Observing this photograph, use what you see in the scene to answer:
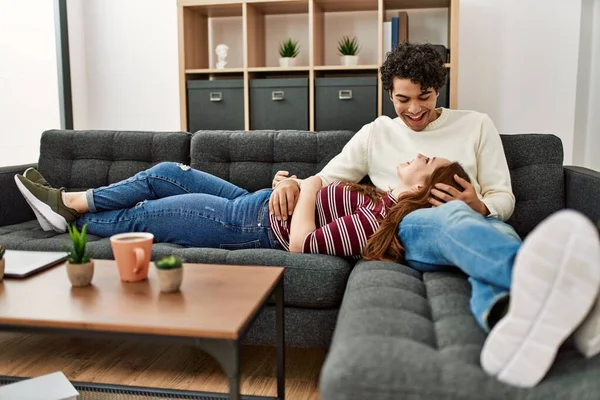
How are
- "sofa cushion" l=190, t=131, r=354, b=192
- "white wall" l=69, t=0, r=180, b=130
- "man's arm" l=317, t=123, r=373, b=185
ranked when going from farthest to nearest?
"white wall" l=69, t=0, r=180, b=130
"sofa cushion" l=190, t=131, r=354, b=192
"man's arm" l=317, t=123, r=373, b=185

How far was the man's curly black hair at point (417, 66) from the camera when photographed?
2.04 m

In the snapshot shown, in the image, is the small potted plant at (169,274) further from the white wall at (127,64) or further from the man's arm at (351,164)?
the white wall at (127,64)

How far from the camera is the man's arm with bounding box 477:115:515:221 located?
78.4 inches

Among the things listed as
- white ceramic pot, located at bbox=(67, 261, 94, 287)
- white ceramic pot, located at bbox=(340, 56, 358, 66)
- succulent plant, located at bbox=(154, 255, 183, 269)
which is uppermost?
white ceramic pot, located at bbox=(340, 56, 358, 66)

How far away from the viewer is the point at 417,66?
6.68 feet

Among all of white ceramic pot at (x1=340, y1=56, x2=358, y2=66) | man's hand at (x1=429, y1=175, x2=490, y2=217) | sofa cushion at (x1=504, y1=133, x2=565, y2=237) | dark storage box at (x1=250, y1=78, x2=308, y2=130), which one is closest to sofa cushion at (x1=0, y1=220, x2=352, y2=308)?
man's hand at (x1=429, y1=175, x2=490, y2=217)

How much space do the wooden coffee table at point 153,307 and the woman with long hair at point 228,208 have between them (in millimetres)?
407

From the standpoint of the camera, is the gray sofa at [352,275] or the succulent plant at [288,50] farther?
the succulent plant at [288,50]

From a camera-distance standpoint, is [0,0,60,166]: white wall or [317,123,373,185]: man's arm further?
[0,0,60,166]: white wall

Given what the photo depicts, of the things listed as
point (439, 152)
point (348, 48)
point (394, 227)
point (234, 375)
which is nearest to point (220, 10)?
point (348, 48)

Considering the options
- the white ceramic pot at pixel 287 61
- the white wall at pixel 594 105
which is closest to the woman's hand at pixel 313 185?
the white ceramic pot at pixel 287 61

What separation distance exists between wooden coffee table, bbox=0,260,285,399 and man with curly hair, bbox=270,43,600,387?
16.8 inches

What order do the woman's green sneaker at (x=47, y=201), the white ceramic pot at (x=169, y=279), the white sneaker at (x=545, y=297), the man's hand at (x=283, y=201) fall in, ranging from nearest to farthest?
1. the white sneaker at (x=545, y=297)
2. the white ceramic pot at (x=169, y=279)
3. the man's hand at (x=283, y=201)
4. the woman's green sneaker at (x=47, y=201)

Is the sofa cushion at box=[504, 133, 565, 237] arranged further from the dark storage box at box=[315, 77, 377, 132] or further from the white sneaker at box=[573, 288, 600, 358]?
the white sneaker at box=[573, 288, 600, 358]
